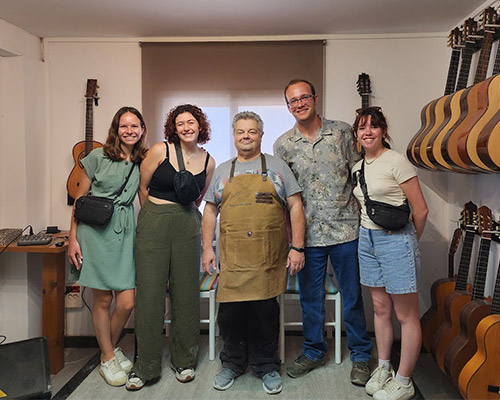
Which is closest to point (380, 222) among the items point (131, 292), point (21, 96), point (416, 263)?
point (416, 263)

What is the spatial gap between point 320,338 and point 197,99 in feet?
5.91

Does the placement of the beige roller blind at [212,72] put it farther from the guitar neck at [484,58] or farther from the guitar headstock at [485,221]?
the guitar headstock at [485,221]

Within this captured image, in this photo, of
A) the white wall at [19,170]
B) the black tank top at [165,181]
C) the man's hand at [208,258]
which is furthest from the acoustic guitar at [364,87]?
the white wall at [19,170]

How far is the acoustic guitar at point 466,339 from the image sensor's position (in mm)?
1956

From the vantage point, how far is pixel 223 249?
2.10 m

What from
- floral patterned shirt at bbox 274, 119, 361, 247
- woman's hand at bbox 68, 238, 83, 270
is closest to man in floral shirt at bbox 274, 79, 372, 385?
floral patterned shirt at bbox 274, 119, 361, 247

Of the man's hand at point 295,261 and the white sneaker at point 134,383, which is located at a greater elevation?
the man's hand at point 295,261

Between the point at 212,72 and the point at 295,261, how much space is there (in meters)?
1.56

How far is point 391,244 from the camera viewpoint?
1.94 metres

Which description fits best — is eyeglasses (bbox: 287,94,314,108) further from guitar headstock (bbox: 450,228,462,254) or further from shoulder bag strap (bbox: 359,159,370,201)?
guitar headstock (bbox: 450,228,462,254)

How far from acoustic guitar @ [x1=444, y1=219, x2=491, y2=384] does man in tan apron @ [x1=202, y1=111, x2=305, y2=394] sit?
0.84 meters

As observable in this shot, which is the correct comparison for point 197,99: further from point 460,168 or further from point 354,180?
point 460,168

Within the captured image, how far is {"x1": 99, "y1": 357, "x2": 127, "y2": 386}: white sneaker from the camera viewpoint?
225 cm

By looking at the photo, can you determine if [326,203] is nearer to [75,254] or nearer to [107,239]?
[107,239]
